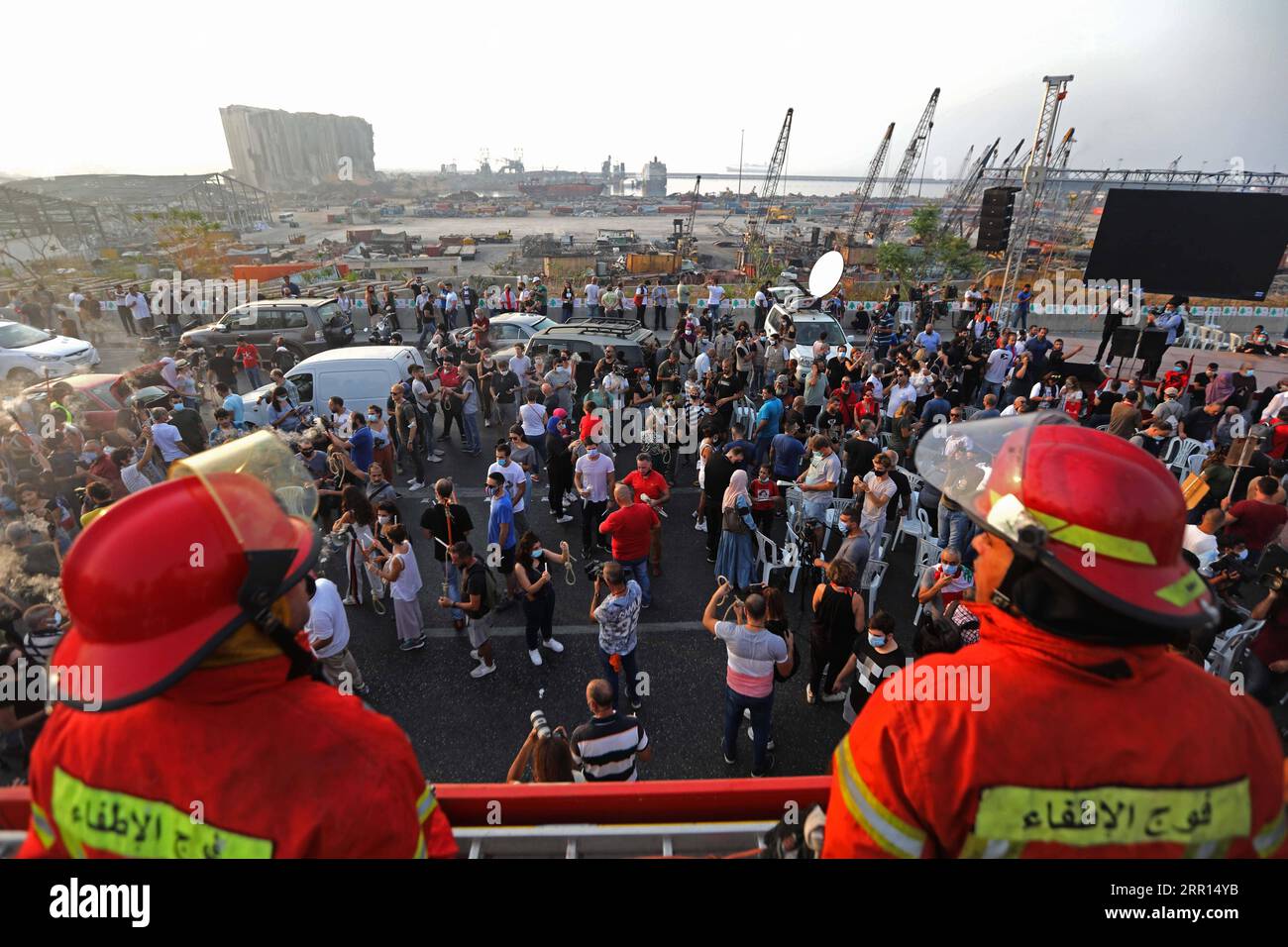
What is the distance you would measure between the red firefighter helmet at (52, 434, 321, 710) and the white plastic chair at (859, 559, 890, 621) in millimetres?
5675

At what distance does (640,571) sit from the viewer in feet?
20.2

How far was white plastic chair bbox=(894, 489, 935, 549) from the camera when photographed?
274 inches

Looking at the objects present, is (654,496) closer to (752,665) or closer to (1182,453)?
(752,665)

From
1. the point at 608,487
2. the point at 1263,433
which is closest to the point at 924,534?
the point at 608,487

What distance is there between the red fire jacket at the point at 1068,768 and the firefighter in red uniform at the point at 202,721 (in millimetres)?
1075

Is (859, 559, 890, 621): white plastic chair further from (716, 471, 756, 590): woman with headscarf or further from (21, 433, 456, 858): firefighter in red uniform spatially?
(21, 433, 456, 858): firefighter in red uniform

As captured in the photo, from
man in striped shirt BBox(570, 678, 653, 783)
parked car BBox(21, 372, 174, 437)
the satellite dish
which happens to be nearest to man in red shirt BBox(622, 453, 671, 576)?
man in striped shirt BBox(570, 678, 653, 783)

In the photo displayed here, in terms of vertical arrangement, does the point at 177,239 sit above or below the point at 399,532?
above

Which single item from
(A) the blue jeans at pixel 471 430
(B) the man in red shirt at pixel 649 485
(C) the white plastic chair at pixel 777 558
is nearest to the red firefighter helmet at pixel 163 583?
(B) the man in red shirt at pixel 649 485

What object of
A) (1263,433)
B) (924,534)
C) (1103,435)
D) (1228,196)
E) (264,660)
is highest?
(1228,196)

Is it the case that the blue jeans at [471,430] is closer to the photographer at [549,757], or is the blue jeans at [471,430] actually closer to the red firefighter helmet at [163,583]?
the photographer at [549,757]
